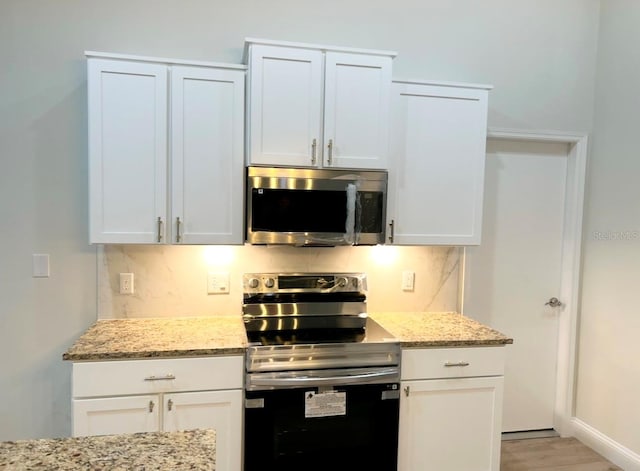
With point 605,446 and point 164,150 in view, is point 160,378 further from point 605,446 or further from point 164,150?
point 605,446

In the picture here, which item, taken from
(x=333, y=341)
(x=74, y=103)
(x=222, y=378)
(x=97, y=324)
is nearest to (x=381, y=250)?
(x=333, y=341)

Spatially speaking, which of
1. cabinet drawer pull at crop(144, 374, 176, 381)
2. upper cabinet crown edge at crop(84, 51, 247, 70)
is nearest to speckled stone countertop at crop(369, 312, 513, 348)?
cabinet drawer pull at crop(144, 374, 176, 381)

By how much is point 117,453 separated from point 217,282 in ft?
5.20

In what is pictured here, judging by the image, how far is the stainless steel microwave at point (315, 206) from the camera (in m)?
2.37

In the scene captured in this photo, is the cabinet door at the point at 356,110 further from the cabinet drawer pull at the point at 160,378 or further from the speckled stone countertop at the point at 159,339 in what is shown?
the cabinet drawer pull at the point at 160,378

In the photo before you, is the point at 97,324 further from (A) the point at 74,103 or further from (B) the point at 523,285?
(B) the point at 523,285

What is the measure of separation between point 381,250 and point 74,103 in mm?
1912

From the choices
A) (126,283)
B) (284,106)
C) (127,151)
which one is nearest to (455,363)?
(284,106)

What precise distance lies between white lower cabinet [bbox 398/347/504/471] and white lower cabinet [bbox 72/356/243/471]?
839mm

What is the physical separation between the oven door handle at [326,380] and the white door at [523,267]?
40.8 inches

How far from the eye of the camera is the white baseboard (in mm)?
2807

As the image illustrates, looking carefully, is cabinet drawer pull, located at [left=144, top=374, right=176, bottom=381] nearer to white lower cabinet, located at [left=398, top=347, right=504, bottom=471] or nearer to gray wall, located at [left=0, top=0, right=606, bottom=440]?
gray wall, located at [left=0, top=0, right=606, bottom=440]

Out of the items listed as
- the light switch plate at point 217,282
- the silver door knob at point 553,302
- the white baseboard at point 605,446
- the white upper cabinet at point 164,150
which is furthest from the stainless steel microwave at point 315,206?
the white baseboard at point 605,446

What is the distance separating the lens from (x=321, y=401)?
2203 mm
